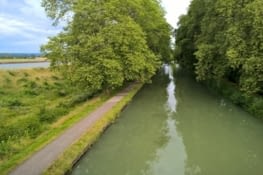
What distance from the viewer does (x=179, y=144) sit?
13.8 m

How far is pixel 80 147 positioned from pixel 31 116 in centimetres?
640

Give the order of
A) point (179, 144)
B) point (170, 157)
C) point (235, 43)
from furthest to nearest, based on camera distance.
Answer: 1. point (235, 43)
2. point (179, 144)
3. point (170, 157)

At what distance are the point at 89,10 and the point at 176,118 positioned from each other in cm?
1041

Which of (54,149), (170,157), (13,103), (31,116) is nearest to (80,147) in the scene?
(54,149)

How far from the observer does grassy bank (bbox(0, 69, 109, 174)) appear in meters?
12.0

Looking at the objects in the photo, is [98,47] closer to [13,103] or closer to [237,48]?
[13,103]

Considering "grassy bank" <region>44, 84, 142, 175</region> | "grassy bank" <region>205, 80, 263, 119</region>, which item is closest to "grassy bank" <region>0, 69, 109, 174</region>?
"grassy bank" <region>44, 84, 142, 175</region>

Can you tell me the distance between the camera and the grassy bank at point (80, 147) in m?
9.89

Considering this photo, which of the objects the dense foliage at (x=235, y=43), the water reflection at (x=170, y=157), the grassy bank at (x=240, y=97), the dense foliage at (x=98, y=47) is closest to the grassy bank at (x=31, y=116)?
the dense foliage at (x=98, y=47)

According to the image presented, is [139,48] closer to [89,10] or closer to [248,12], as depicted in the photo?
[89,10]

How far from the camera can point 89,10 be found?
77.5ft

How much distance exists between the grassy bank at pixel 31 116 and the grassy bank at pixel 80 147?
4.27 feet

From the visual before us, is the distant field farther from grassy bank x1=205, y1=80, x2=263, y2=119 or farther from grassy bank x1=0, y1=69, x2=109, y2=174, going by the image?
grassy bank x1=205, y1=80, x2=263, y2=119

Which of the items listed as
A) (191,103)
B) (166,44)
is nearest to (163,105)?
(191,103)
